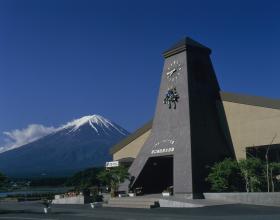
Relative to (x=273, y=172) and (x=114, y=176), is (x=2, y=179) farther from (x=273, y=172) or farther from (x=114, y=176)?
(x=273, y=172)

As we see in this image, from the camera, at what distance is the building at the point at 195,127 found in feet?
108

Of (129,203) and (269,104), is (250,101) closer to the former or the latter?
(269,104)

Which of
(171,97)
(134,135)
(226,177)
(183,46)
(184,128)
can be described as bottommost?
(226,177)

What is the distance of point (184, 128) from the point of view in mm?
34469

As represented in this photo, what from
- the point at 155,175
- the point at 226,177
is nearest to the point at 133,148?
the point at 155,175

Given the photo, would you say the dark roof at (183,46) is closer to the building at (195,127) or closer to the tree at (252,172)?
the building at (195,127)

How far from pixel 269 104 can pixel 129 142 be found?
54.7ft

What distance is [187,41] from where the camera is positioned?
3641 centimetres

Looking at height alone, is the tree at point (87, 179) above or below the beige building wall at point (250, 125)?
below

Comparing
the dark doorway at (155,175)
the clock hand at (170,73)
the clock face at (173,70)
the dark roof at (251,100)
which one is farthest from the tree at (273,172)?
the clock hand at (170,73)

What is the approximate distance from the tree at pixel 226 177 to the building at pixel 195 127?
1.47 m

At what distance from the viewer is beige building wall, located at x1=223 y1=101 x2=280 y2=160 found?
105 ft

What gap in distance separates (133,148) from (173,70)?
35.8ft

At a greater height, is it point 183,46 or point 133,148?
point 183,46
